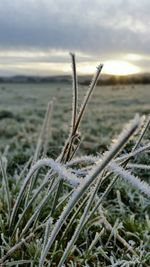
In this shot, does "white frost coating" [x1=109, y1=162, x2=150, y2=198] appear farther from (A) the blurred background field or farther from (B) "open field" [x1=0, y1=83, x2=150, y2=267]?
(A) the blurred background field

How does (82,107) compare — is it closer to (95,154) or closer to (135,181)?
(135,181)

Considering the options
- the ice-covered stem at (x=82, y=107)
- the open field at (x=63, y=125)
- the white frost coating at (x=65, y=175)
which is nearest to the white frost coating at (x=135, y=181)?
the white frost coating at (x=65, y=175)

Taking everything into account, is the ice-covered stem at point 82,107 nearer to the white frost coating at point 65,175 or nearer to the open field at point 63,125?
the white frost coating at point 65,175

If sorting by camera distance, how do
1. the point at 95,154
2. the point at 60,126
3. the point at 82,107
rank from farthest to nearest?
the point at 60,126
the point at 95,154
the point at 82,107

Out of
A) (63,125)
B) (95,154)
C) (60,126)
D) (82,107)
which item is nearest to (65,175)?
(82,107)

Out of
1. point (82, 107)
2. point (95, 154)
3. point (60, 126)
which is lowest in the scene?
point (95, 154)

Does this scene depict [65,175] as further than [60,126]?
No

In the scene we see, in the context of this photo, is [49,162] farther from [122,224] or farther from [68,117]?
[68,117]

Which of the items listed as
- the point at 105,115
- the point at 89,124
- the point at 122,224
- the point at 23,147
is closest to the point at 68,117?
the point at 105,115

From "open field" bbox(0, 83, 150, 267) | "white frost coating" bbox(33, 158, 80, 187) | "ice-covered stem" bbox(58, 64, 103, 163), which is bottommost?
"open field" bbox(0, 83, 150, 267)

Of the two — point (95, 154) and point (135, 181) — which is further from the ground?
point (135, 181)

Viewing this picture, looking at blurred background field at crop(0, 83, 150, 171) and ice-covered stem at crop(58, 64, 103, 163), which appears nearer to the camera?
ice-covered stem at crop(58, 64, 103, 163)

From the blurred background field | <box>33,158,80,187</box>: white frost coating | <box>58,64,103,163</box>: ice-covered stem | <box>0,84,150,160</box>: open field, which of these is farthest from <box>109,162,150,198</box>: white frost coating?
the blurred background field
